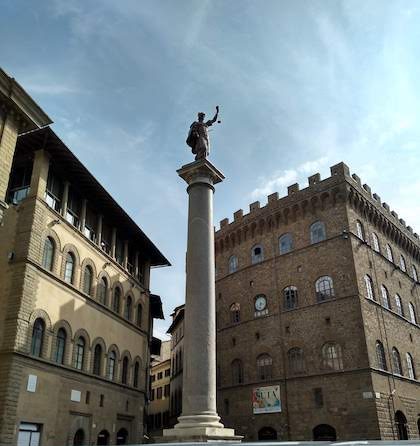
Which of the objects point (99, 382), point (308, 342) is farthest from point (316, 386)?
point (99, 382)

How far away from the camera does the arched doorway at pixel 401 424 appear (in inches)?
1030

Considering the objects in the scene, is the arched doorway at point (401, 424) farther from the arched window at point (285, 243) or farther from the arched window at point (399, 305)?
the arched window at point (285, 243)

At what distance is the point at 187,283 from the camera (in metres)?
14.5

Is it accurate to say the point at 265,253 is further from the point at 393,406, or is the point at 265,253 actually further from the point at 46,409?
the point at 46,409

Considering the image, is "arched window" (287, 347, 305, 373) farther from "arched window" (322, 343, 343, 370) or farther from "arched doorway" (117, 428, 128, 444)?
"arched doorway" (117, 428, 128, 444)

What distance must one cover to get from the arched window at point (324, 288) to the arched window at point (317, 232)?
2570mm

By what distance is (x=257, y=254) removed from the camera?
34.0m

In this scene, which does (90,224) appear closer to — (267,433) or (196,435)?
(196,435)

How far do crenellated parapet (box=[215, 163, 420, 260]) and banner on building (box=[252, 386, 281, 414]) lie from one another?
10.5m

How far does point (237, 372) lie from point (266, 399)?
10.5 ft

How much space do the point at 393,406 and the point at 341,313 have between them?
5496 millimetres

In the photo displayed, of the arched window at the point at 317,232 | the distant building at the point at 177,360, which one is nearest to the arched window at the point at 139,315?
the arched window at the point at 317,232

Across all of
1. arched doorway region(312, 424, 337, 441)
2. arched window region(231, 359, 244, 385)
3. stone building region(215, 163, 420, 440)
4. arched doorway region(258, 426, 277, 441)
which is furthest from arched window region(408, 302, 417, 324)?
arched doorway region(258, 426, 277, 441)

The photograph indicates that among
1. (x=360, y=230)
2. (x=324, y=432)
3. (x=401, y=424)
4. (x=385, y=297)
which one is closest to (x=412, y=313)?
(x=385, y=297)
